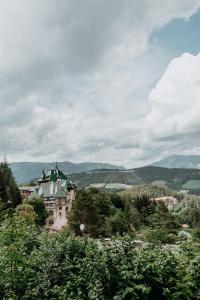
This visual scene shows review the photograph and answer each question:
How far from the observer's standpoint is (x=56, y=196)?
97.5 meters

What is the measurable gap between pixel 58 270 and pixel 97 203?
5941cm

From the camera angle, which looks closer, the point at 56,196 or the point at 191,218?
the point at 56,196

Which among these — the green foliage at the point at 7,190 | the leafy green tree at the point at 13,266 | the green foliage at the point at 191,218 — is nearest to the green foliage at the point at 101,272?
the leafy green tree at the point at 13,266

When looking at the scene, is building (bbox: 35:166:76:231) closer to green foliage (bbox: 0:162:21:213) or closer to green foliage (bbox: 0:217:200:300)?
green foliage (bbox: 0:162:21:213)

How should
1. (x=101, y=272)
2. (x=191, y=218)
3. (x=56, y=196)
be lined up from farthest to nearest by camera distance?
(x=191, y=218), (x=56, y=196), (x=101, y=272)

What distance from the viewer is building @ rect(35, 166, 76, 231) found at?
94.6 metres

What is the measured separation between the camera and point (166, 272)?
14.0 m

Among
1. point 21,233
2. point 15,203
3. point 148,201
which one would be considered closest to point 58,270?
point 21,233

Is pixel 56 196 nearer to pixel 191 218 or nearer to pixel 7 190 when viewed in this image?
pixel 7 190

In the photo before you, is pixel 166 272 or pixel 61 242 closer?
pixel 166 272

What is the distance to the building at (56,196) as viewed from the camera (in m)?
94.6

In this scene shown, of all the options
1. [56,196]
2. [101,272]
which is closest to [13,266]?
[101,272]

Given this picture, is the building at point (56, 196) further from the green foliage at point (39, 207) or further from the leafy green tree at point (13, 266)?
the leafy green tree at point (13, 266)

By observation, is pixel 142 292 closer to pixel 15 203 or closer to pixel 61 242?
pixel 61 242
